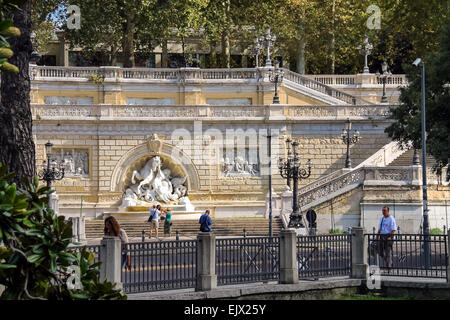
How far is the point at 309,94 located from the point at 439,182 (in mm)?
9351

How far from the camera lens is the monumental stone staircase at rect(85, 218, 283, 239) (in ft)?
111

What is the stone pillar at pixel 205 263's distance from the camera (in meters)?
15.3

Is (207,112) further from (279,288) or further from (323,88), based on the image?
(279,288)

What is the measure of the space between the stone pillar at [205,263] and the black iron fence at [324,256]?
228 cm

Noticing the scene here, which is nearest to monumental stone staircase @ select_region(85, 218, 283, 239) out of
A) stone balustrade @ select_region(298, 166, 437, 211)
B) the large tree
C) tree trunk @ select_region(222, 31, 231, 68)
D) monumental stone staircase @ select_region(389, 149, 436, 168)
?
stone balustrade @ select_region(298, 166, 437, 211)

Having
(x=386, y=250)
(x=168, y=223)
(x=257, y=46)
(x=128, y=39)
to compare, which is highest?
(x=128, y=39)

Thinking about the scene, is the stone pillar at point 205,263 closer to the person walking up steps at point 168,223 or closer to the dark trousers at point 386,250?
the dark trousers at point 386,250

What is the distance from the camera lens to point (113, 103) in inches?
1569

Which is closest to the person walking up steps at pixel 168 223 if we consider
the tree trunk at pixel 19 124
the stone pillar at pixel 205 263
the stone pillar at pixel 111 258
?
the stone pillar at pixel 205 263

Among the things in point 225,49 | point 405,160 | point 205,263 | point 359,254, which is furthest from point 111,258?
point 225,49

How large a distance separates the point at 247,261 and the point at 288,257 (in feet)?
2.65

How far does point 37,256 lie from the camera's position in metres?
7.10

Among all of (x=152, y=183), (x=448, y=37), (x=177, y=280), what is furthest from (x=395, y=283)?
(x=152, y=183)

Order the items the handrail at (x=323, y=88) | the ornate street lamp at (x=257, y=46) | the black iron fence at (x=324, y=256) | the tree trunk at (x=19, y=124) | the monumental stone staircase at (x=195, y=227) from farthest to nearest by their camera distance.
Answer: the ornate street lamp at (x=257, y=46), the handrail at (x=323, y=88), the monumental stone staircase at (x=195, y=227), the black iron fence at (x=324, y=256), the tree trunk at (x=19, y=124)
